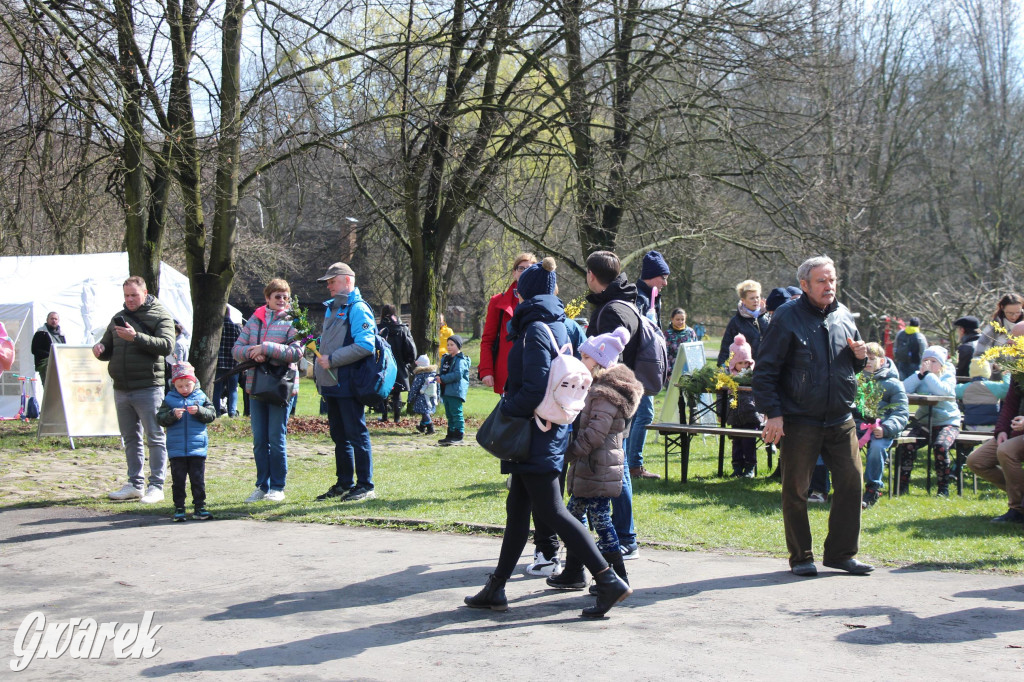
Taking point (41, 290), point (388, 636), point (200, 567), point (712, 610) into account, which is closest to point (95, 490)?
point (200, 567)

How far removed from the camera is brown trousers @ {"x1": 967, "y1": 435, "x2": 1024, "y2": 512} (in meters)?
7.91

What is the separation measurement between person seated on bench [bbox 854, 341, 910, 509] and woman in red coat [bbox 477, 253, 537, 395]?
3288 millimetres

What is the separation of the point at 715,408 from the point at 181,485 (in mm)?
5931

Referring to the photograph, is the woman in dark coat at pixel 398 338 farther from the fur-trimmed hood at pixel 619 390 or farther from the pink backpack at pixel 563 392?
the pink backpack at pixel 563 392

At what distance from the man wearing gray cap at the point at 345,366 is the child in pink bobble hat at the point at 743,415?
154 inches

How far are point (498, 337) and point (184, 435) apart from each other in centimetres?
284

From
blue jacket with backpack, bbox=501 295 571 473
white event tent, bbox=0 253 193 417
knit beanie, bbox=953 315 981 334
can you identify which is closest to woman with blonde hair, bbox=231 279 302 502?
blue jacket with backpack, bbox=501 295 571 473

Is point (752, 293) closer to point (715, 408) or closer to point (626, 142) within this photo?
point (715, 408)

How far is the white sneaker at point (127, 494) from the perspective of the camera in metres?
9.59

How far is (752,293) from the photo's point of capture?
1139 cm

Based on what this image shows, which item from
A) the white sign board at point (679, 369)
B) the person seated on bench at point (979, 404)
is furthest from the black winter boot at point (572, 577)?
the person seated on bench at point (979, 404)

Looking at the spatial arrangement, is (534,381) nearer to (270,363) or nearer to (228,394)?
(270,363)

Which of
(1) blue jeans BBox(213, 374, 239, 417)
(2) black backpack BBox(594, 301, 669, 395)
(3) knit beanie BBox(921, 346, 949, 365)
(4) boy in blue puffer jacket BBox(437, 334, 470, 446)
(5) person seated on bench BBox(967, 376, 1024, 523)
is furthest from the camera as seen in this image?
(1) blue jeans BBox(213, 374, 239, 417)

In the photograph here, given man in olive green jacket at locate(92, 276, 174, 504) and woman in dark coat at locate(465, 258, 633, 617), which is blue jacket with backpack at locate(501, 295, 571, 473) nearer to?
woman in dark coat at locate(465, 258, 633, 617)
